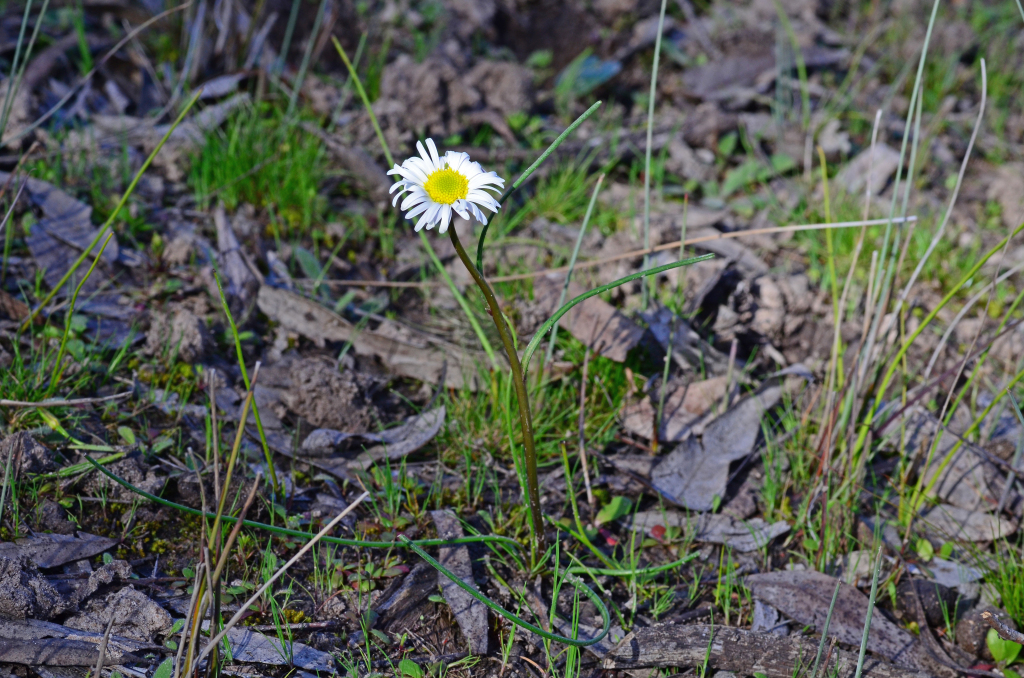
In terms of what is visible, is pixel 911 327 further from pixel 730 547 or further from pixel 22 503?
pixel 22 503

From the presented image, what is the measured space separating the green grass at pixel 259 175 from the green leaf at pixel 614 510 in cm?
141

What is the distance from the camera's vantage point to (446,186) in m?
1.16

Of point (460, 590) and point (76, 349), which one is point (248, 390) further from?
point (76, 349)

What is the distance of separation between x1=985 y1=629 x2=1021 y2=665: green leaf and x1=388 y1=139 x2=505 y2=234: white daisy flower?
1.46 m

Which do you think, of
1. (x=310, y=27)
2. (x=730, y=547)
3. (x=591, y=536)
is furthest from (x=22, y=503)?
(x=310, y=27)

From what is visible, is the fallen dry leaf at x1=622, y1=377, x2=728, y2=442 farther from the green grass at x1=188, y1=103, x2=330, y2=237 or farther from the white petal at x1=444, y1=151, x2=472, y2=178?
the green grass at x1=188, y1=103, x2=330, y2=237

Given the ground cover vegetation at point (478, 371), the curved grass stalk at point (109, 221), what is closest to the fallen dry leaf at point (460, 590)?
the ground cover vegetation at point (478, 371)

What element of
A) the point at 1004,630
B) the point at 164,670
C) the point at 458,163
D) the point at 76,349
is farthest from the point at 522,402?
the point at 76,349

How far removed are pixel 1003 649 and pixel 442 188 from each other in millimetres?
1556

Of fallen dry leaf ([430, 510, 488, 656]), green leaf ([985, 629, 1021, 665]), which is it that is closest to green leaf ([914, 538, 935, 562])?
green leaf ([985, 629, 1021, 665])

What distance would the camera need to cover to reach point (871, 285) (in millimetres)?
1786

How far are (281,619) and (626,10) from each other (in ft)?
11.3

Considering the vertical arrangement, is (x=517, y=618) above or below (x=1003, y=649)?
above

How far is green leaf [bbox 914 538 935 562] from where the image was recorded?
1.79 meters
